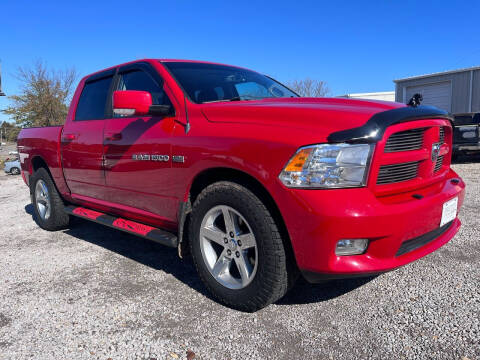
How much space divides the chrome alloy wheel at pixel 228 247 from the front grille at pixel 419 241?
87cm

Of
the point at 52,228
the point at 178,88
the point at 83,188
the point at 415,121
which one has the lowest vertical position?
the point at 52,228

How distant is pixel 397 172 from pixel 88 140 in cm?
291

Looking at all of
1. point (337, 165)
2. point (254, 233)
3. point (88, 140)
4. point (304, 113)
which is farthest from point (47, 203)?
point (337, 165)

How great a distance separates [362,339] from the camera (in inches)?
85.8

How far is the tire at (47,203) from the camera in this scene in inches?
185

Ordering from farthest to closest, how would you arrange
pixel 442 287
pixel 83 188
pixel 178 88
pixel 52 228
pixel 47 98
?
1. pixel 47 98
2. pixel 52 228
3. pixel 83 188
4. pixel 178 88
5. pixel 442 287

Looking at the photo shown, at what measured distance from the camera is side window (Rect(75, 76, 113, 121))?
3.92 meters

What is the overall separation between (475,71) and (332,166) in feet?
60.9

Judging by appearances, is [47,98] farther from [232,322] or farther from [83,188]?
[232,322]

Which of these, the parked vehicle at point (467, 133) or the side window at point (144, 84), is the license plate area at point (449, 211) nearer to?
the side window at point (144, 84)

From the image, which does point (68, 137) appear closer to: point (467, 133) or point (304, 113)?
point (304, 113)

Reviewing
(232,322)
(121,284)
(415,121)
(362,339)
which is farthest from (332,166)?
(121,284)

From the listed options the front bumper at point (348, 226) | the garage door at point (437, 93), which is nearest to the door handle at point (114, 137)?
the front bumper at point (348, 226)

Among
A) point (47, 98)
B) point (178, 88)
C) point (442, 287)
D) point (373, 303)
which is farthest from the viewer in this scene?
point (47, 98)
